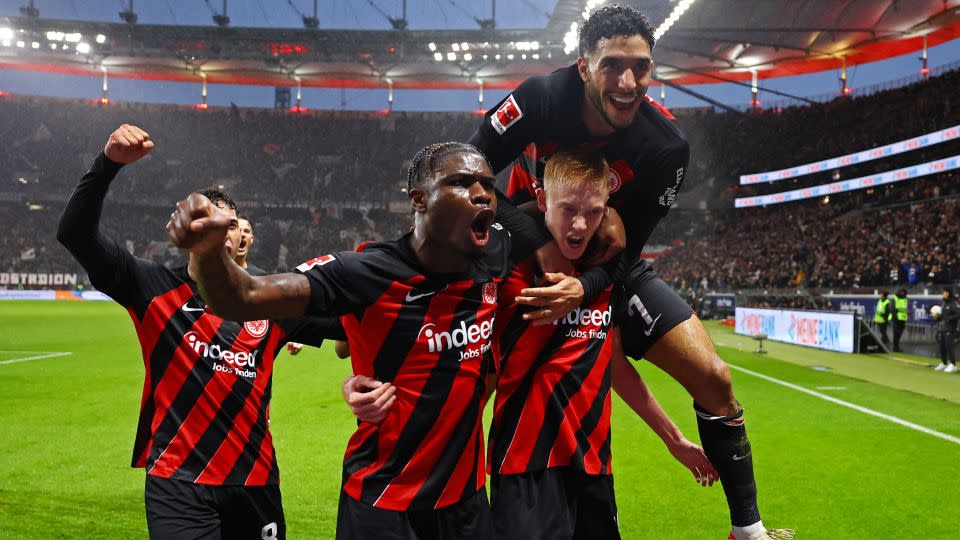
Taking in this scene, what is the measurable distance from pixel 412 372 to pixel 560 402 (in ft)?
3.10

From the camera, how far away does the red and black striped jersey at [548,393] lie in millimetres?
3236

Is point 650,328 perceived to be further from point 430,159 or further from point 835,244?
point 835,244

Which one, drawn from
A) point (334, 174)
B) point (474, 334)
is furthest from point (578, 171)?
point (334, 174)

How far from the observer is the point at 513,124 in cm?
349

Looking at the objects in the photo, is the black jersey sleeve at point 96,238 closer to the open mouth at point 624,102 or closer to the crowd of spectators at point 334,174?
the open mouth at point 624,102

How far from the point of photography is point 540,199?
364cm

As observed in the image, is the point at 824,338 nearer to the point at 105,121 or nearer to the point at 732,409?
the point at 732,409

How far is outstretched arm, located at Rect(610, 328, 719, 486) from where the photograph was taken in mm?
4090

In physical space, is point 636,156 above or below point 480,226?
above

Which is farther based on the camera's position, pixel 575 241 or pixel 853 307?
pixel 853 307

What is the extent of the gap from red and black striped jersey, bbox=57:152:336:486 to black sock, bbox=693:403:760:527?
2.02 meters

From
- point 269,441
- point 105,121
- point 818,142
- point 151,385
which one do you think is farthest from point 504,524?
point 105,121

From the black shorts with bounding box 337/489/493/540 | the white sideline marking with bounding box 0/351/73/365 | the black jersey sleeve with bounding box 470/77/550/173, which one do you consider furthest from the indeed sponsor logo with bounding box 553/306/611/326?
the white sideline marking with bounding box 0/351/73/365

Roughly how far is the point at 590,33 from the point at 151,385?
2764 millimetres
